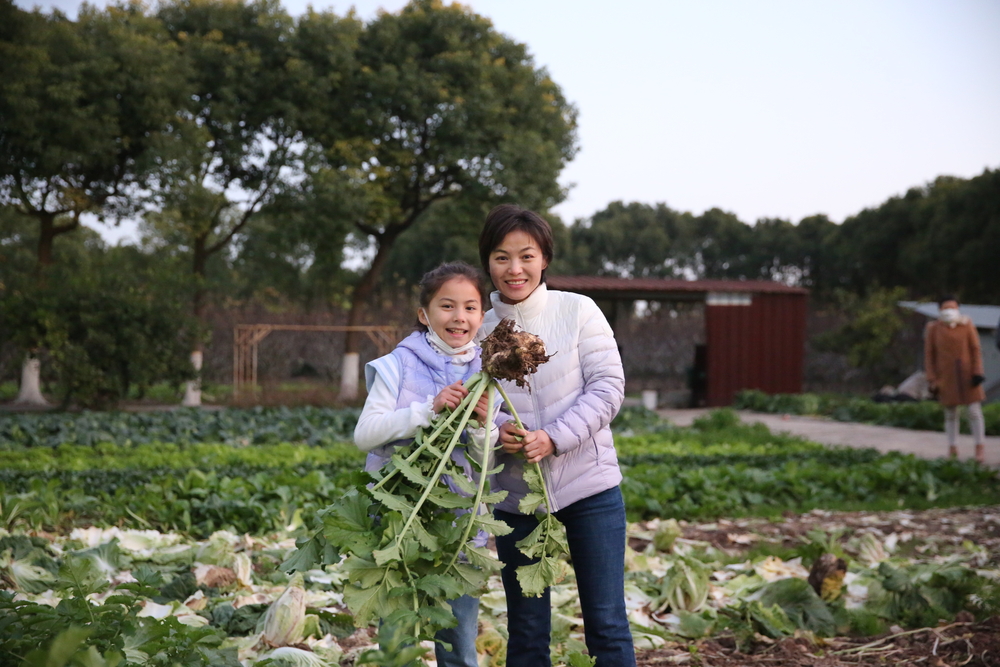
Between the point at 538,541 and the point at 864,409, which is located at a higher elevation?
the point at 538,541

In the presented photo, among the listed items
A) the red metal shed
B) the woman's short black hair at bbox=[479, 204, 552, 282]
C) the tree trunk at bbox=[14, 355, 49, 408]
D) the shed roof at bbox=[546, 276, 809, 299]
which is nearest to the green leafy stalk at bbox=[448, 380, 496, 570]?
the woman's short black hair at bbox=[479, 204, 552, 282]

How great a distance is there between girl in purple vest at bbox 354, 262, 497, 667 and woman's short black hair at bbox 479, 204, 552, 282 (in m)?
→ 0.11

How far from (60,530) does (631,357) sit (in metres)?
19.2

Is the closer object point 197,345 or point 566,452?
point 566,452

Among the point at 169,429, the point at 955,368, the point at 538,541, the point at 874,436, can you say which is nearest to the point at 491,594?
the point at 538,541

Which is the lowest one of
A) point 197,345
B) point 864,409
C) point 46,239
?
point 864,409

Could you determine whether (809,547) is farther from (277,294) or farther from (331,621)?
(277,294)

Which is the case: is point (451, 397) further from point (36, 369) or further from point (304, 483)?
point (36, 369)

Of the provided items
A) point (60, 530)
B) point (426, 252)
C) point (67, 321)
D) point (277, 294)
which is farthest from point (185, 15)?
point (60, 530)

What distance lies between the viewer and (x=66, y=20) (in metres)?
14.9

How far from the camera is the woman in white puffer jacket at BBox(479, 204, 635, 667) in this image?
2.34 metres

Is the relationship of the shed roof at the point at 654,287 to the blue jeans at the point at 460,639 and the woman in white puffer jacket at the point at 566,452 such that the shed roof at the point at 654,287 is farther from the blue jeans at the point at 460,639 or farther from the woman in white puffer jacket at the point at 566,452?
the blue jeans at the point at 460,639

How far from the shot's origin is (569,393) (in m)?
2.39

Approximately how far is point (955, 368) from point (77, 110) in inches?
535
